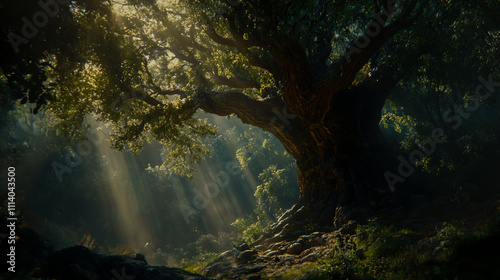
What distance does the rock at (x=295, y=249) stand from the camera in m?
9.67

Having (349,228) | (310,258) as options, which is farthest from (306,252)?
(349,228)

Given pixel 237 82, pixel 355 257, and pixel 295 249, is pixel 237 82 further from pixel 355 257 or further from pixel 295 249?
pixel 355 257

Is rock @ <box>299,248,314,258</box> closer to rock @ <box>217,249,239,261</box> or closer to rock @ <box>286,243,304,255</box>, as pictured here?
rock @ <box>286,243,304,255</box>

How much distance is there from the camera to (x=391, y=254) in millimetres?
6371

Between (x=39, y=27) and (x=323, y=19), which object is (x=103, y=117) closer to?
(x=39, y=27)

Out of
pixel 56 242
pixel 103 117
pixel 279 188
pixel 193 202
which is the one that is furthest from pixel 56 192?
pixel 103 117

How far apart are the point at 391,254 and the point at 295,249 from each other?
4048 mm

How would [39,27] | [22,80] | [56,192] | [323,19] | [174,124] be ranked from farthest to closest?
[56,192] < [174,124] < [323,19] < [39,27] < [22,80]

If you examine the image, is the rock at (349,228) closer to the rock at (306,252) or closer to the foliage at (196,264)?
the rock at (306,252)

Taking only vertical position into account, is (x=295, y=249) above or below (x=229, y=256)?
below

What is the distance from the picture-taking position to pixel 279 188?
110 ft

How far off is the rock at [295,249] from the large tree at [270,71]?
7.92ft

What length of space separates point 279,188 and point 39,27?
96.5 feet

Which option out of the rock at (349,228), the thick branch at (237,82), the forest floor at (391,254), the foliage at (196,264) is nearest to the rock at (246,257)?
the forest floor at (391,254)
